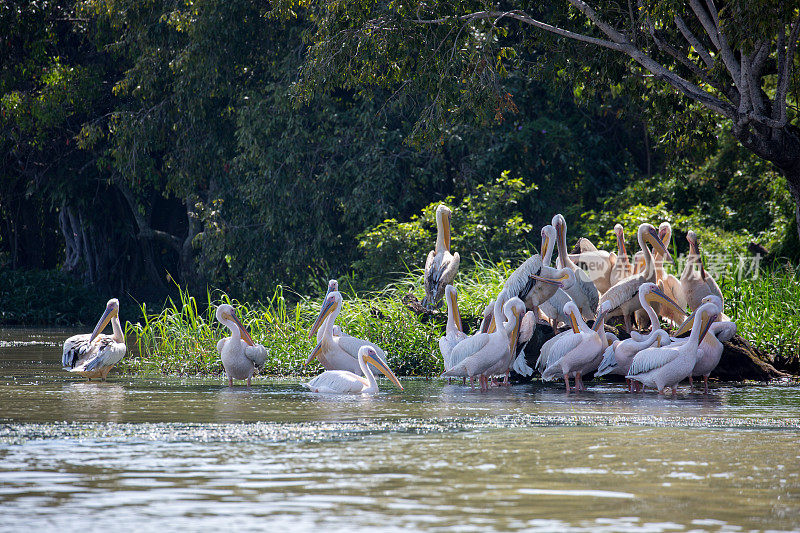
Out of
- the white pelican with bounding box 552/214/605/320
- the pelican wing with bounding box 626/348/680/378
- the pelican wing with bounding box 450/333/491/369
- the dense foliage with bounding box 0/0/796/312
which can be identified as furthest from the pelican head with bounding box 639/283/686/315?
the dense foliage with bounding box 0/0/796/312

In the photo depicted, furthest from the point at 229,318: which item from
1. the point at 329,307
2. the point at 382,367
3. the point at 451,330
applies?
the point at 451,330

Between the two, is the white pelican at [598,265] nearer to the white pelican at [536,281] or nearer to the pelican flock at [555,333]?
the pelican flock at [555,333]

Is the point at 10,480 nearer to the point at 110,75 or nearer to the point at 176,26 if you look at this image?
the point at 176,26

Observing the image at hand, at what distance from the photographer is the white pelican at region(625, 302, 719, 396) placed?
1067cm

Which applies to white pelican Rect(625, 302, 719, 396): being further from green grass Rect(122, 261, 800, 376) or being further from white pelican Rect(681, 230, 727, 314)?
green grass Rect(122, 261, 800, 376)

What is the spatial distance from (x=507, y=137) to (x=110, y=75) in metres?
11.4

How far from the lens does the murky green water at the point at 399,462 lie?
5.41 meters

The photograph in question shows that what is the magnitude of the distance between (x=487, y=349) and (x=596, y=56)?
5.80m

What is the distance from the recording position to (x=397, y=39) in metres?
14.4

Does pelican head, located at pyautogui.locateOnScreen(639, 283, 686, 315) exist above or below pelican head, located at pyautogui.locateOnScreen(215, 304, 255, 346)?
above

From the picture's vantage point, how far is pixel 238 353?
1174 cm

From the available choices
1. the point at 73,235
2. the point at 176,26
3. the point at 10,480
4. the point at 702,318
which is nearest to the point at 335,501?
the point at 10,480

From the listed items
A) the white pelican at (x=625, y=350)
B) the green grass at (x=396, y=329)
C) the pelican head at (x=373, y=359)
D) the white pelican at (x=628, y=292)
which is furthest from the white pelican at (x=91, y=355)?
the white pelican at (x=628, y=292)

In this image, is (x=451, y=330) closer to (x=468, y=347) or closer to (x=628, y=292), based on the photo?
(x=468, y=347)
